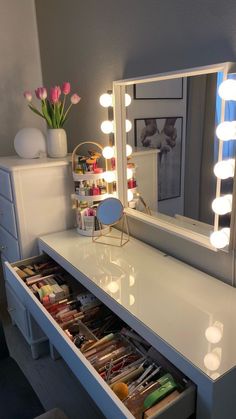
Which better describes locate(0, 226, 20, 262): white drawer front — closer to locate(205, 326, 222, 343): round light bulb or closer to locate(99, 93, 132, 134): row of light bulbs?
locate(99, 93, 132, 134): row of light bulbs

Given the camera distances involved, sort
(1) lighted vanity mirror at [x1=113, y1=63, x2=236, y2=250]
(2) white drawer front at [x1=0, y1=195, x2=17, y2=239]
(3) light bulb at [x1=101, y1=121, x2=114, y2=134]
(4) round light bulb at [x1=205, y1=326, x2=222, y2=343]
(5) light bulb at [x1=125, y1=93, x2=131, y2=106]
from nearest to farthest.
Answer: (4) round light bulb at [x1=205, y1=326, x2=222, y2=343]
(1) lighted vanity mirror at [x1=113, y1=63, x2=236, y2=250]
(5) light bulb at [x1=125, y1=93, x2=131, y2=106]
(3) light bulb at [x1=101, y1=121, x2=114, y2=134]
(2) white drawer front at [x1=0, y1=195, x2=17, y2=239]

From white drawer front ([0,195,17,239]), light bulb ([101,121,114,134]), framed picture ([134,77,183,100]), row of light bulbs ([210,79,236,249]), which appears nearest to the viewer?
row of light bulbs ([210,79,236,249])

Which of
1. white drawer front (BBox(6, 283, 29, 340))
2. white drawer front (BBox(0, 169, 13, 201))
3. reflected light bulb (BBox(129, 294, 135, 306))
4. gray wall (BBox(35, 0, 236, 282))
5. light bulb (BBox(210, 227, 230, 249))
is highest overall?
gray wall (BBox(35, 0, 236, 282))

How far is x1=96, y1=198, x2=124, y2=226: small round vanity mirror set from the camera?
155cm

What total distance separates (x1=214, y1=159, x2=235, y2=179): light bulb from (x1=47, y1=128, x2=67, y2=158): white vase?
997 mm

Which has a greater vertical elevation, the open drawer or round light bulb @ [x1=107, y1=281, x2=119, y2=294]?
round light bulb @ [x1=107, y1=281, x2=119, y2=294]

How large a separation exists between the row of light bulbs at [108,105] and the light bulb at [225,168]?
1.86 feet

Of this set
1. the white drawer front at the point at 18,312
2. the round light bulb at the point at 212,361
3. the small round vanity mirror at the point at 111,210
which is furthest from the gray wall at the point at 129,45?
the white drawer front at the point at 18,312

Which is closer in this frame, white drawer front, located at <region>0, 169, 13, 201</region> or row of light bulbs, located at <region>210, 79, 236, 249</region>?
row of light bulbs, located at <region>210, 79, 236, 249</region>

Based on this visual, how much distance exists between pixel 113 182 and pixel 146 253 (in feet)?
1.41

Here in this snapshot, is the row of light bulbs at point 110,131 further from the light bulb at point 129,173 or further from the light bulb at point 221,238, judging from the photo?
the light bulb at point 221,238

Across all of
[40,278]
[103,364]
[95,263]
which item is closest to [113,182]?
[95,263]

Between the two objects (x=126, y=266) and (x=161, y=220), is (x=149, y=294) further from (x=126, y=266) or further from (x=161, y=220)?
(x=161, y=220)

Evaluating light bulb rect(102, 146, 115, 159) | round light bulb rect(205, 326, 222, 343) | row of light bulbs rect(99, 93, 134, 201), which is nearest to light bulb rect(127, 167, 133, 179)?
row of light bulbs rect(99, 93, 134, 201)
